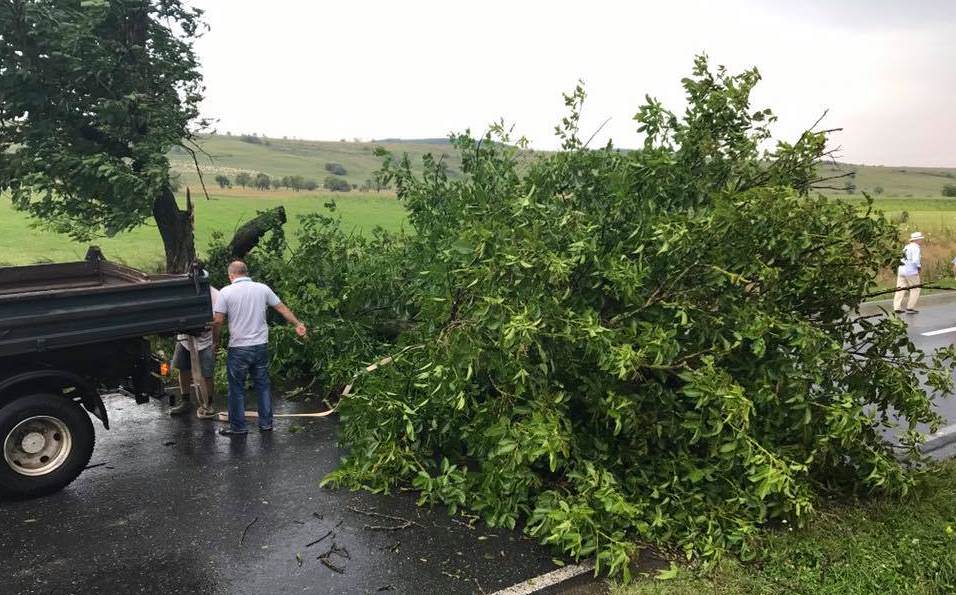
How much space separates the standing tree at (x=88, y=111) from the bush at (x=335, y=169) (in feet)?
152

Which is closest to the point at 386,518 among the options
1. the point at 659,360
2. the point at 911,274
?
the point at 659,360

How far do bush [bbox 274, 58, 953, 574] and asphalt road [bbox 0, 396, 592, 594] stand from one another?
325 mm

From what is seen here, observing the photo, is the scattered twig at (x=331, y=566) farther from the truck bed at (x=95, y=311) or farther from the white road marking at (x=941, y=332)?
the white road marking at (x=941, y=332)

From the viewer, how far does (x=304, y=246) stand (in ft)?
31.7

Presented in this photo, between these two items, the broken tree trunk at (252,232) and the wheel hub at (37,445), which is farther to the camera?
the broken tree trunk at (252,232)

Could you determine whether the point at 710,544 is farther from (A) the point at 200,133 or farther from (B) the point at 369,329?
(A) the point at 200,133

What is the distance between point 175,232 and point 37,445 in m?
7.07

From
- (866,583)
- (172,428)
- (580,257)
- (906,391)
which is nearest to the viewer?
(866,583)

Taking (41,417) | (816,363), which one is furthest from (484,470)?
(41,417)

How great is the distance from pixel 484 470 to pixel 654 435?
1.34 meters

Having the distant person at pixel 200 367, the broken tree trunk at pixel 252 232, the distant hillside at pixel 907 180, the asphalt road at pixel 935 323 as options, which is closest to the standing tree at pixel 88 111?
the broken tree trunk at pixel 252 232

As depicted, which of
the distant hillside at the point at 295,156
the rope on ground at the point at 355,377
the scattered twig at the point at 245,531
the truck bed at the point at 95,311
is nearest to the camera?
the scattered twig at the point at 245,531

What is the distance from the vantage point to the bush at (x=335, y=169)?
190 feet

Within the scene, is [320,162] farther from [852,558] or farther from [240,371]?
[852,558]
